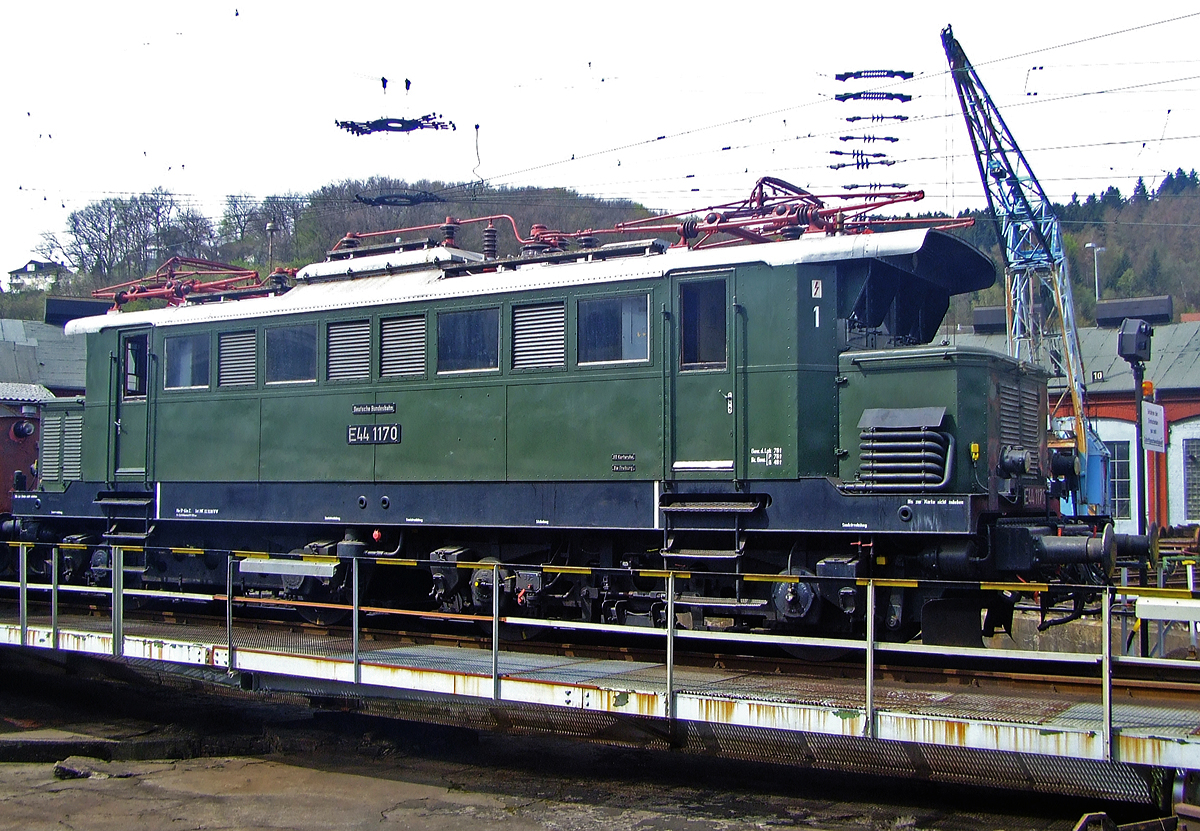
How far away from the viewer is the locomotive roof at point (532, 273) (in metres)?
10.4

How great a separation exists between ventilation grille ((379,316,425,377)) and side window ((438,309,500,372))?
285 millimetres

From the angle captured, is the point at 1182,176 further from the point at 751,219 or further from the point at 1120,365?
the point at 751,219

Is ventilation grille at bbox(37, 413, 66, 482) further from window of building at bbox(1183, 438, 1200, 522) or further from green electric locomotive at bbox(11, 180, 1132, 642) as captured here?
window of building at bbox(1183, 438, 1200, 522)

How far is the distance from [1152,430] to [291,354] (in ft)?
42.9

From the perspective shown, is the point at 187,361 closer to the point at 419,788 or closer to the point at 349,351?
the point at 349,351

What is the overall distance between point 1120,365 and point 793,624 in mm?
33287

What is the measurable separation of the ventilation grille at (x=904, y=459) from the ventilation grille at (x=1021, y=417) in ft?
3.50

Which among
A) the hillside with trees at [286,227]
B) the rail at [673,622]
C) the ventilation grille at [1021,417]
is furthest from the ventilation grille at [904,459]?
the hillside with trees at [286,227]

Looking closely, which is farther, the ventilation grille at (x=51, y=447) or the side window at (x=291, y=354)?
the ventilation grille at (x=51, y=447)

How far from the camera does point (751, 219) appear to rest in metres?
11.3

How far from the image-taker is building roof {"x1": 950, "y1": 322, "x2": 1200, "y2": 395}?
1407 inches

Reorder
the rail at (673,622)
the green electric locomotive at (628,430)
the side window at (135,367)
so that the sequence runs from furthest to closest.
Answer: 1. the side window at (135,367)
2. the green electric locomotive at (628,430)
3. the rail at (673,622)

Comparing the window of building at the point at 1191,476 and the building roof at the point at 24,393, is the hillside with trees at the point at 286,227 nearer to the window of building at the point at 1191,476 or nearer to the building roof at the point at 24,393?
the window of building at the point at 1191,476

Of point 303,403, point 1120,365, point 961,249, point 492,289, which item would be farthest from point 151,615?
point 1120,365
